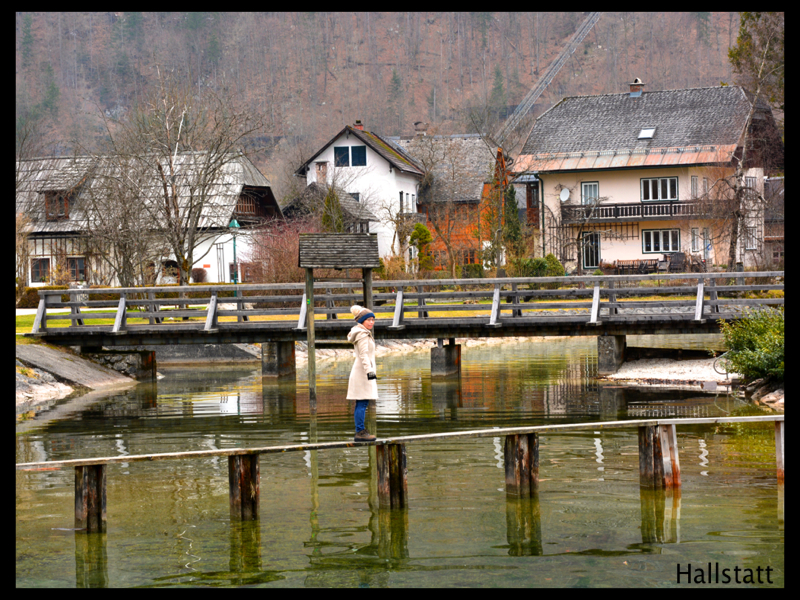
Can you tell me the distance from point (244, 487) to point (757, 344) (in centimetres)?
1313

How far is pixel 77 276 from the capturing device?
56750 mm

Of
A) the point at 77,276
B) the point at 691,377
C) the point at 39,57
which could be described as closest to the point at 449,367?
the point at 691,377

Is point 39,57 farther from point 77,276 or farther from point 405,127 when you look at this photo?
point 77,276

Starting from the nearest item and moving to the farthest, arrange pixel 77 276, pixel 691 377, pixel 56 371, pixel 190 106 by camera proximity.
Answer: pixel 691 377 < pixel 56 371 < pixel 190 106 < pixel 77 276

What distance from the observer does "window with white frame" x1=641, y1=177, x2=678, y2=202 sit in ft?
181

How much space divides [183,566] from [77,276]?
49.9 m

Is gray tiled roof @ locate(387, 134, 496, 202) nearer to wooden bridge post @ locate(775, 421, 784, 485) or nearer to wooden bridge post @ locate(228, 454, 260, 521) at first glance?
wooden bridge post @ locate(775, 421, 784, 485)

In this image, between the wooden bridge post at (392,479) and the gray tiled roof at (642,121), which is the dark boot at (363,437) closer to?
the wooden bridge post at (392,479)

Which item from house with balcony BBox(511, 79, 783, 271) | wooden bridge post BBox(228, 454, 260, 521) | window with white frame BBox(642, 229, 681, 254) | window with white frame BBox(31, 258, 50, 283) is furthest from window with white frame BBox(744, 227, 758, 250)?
window with white frame BBox(31, 258, 50, 283)

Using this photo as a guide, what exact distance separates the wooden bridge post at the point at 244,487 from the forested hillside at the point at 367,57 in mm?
123912

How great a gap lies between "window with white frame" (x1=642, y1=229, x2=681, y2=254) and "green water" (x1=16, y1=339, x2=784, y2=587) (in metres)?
34.6

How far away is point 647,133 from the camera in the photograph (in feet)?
186

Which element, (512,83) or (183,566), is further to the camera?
(512,83)
